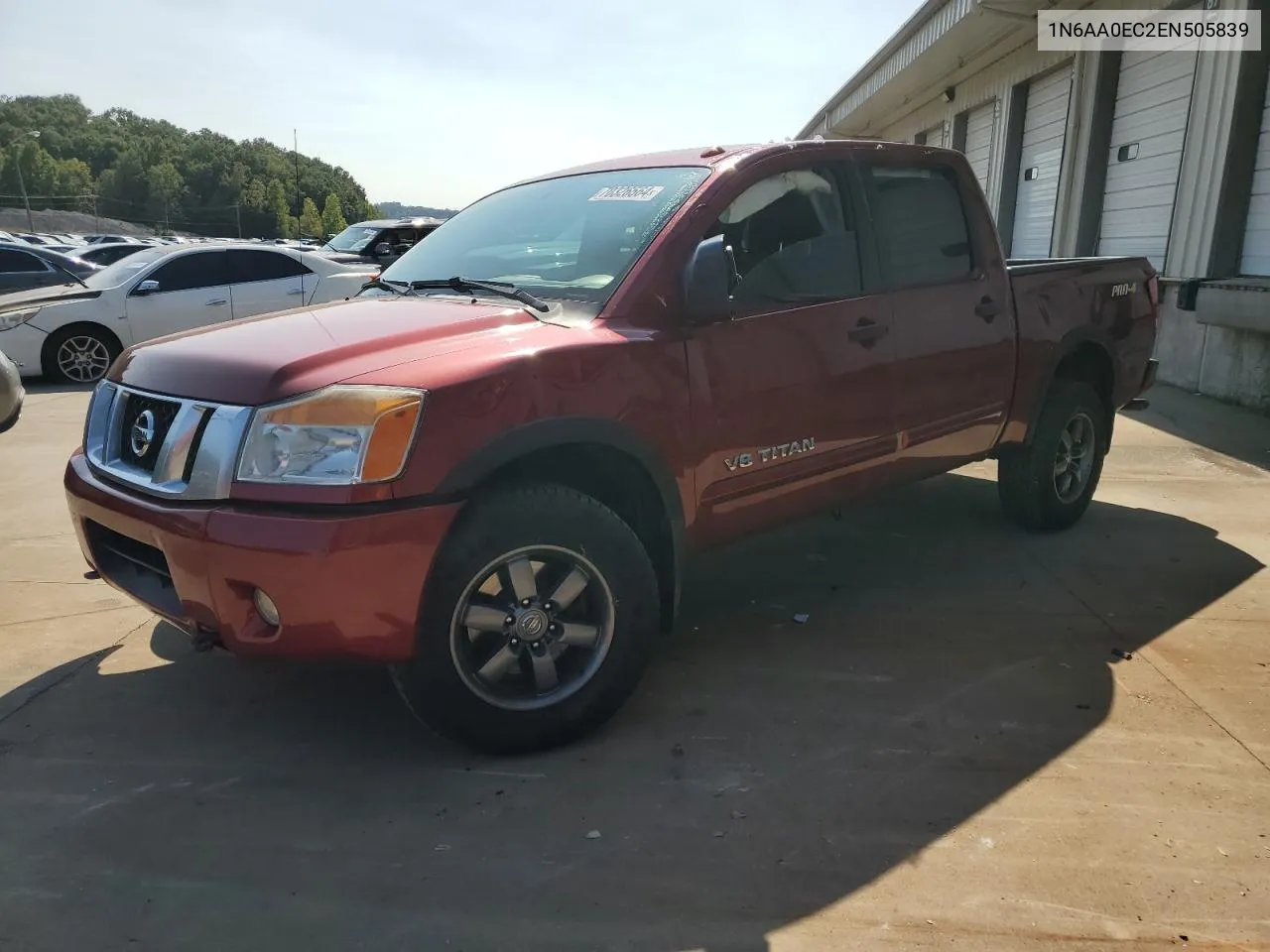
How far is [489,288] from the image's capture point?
3.24 metres

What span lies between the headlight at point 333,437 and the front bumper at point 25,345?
9205 mm

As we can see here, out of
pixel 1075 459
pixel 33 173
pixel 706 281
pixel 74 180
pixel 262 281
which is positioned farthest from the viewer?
pixel 74 180

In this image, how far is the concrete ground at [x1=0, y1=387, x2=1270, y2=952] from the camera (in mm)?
2135

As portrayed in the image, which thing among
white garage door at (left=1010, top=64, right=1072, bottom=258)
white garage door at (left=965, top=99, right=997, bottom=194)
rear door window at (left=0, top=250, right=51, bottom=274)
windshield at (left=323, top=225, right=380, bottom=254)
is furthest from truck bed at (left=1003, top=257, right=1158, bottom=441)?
rear door window at (left=0, top=250, right=51, bottom=274)

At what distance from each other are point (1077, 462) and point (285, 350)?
4059mm

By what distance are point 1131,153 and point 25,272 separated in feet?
44.6

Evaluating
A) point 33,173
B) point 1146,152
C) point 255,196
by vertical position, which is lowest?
point 1146,152

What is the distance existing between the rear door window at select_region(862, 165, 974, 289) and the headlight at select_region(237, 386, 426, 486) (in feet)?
7.16

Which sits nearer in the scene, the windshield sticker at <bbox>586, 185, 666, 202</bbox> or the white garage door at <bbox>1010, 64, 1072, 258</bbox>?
the windshield sticker at <bbox>586, 185, 666, 202</bbox>

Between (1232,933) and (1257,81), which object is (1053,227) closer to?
(1257,81)

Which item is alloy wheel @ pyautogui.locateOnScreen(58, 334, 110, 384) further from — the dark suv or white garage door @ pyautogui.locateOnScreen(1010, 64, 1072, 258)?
white garage door @ pyautogui.locateOnScreen(1010, 64, 1072, 258)

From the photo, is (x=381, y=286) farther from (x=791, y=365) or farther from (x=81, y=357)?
(x=81, y=357)

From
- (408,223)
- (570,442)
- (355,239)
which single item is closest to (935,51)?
(408,223)

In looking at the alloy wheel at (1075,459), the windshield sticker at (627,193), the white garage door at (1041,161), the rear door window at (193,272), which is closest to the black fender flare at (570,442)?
the windshield sticker at (627,193)
